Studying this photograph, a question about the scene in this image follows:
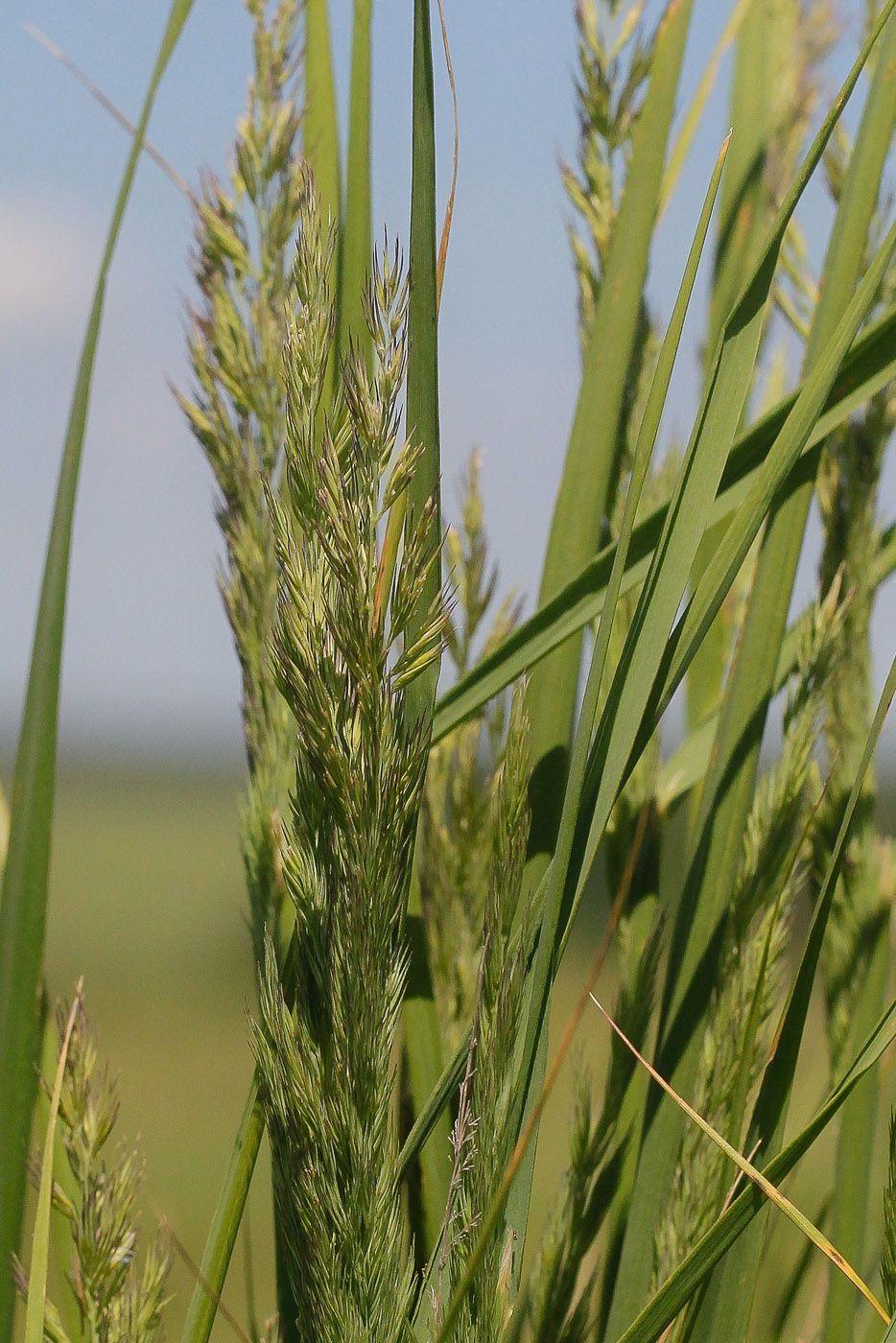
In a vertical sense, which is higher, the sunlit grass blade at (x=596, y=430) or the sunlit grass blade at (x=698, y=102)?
the sunlit grass blade at (x=698, y=102)

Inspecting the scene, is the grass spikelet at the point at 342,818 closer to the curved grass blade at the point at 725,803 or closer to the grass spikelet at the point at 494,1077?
the grass spikelet at the point at 494,1077

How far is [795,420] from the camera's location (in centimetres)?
27

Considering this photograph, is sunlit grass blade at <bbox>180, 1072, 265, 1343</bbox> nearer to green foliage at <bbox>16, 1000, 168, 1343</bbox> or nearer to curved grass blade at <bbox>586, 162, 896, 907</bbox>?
green foliage at <bbox>16, 1000, 168, 1343</bbox>

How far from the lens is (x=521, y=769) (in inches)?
9.1

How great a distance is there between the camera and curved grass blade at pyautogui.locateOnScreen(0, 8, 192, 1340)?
263 millimetres

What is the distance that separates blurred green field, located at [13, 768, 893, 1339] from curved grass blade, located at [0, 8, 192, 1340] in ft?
0.09

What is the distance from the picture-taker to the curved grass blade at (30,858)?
10.4 inches

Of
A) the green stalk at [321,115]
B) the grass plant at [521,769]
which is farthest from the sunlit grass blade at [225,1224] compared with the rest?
the green stalk at [321,115]

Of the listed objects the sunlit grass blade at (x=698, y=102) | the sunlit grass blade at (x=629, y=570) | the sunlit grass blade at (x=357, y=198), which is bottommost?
the sunlit grass blade at (x=629, y=570)

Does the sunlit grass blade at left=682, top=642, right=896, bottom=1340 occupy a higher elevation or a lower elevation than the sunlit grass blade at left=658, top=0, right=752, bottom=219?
lower

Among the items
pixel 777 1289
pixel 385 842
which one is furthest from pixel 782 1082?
pixel 777 1289

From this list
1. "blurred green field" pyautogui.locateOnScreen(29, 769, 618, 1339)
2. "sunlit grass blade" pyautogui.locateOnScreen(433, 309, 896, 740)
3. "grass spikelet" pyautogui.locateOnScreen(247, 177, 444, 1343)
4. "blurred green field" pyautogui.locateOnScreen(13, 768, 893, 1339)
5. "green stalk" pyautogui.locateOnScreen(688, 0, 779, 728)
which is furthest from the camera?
"blurred green field" pyautogui.locateOnScreen(29, 769, 618, 1339)

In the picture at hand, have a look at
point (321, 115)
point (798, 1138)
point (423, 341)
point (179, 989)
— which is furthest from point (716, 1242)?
point (179, 989)

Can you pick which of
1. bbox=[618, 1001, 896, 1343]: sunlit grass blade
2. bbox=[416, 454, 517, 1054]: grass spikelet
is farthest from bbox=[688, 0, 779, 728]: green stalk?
bbox=[618, 1001, 896, 1343]: sunlit grass blade
